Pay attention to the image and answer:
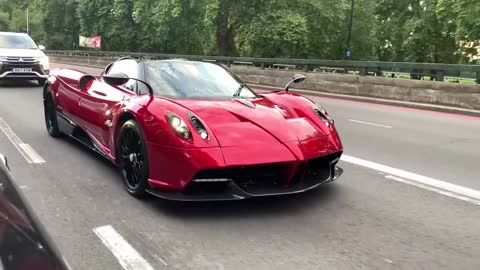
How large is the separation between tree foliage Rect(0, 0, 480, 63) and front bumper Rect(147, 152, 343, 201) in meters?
27.9

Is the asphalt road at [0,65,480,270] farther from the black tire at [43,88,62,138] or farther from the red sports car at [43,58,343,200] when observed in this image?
the black tire at [43,88,62,138]

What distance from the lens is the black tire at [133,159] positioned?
4273 millimetres

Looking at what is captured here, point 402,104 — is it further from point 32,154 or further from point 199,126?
point 199,126

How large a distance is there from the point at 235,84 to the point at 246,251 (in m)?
2.39

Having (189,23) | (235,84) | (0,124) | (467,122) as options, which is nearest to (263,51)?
(189,23)

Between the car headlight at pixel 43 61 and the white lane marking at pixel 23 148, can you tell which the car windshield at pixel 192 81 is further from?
the car headlight at pixel 43 61

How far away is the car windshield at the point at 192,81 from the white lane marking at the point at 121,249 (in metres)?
1.53

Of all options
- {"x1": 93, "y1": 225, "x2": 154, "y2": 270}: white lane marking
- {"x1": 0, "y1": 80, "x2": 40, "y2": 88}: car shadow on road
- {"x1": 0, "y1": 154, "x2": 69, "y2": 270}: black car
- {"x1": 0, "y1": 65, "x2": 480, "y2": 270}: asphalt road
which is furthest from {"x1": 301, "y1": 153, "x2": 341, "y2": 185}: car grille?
{"x1": 0, "y1": 80, "x2": 40, "y2": 88}: car shadow on road

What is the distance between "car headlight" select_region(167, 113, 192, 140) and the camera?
12.9 ft

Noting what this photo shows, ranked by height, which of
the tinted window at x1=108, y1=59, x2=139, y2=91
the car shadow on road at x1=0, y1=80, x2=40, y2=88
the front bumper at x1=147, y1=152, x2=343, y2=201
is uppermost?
the tinted window at x1=108, y1=59, x2=139, y2=91

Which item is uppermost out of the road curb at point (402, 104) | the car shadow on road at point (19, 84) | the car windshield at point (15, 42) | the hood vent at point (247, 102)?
the car windshield at point (15, 42)

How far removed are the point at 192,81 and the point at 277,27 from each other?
92.5 feet

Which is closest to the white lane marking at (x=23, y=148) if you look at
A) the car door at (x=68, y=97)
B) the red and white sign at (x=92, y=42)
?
the car door at (x=68, y=97)

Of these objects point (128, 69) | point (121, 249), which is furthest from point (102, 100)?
point (121, 249)
